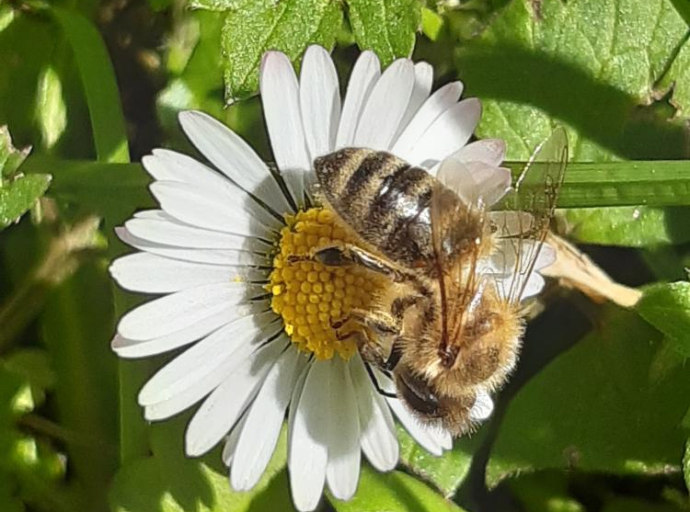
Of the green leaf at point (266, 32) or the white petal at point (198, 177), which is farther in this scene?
the green leaf at point (266, 32)

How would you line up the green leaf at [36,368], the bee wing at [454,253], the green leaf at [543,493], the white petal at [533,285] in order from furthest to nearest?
the green leaf at [543,493], the green leaf at [36,368], the white petal at [533,285], the bee wing at [454,253]

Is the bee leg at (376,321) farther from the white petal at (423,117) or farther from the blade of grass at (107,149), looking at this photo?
the blade of grass at (107,149)

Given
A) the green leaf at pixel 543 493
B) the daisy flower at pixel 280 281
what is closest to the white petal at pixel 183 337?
the daisy flower at pixel 280 281

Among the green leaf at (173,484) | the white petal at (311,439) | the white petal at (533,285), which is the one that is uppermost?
the white petal at (533,285)

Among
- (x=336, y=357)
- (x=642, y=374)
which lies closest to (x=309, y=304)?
(x=336, y=357)

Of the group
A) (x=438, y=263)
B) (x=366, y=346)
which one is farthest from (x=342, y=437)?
(x=438, y=263)

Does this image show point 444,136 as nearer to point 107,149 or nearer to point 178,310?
point 178,310

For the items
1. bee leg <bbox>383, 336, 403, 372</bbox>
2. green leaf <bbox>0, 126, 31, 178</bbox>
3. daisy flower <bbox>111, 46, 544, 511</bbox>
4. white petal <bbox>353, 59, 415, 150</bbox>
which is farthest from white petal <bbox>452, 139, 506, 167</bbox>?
green leaf <bbox>0, 126, 31, 178</bbox>
